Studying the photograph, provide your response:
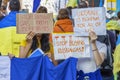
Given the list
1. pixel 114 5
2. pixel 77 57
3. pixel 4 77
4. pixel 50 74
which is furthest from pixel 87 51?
pixel 114 5

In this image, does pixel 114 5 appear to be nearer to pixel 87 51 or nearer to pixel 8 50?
pixel 8 50

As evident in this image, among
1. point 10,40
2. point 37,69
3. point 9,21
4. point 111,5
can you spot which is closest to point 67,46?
point 37,69

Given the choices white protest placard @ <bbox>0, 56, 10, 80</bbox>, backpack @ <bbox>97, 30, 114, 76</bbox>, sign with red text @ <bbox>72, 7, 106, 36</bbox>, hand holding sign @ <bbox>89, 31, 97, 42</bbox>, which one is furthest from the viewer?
backpack @ <bbox>97, 30, 114, 76</bbox>

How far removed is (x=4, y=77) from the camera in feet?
22.7

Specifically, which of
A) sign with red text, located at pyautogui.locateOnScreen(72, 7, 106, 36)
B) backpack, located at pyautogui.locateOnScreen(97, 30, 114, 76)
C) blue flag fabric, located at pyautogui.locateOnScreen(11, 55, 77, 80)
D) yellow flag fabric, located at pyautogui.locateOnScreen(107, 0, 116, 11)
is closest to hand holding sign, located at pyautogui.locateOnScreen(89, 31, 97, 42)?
sign with red text, located at pyautogui.locateOnScreen(72, 7, 106, 36)

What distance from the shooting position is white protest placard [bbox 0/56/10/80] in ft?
22.5

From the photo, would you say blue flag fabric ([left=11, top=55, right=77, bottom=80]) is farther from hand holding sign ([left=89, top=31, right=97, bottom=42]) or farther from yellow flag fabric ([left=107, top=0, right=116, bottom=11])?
yellow flag fabric ([left=107, top=0, right=116, bottom=11])

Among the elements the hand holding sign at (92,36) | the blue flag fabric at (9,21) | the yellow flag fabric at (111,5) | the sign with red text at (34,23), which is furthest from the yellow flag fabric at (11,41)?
the yellow flag fabric at (111,5)

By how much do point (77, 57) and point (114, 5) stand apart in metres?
7.55

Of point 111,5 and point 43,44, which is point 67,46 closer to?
point 43,44

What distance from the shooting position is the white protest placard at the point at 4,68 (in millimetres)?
6871

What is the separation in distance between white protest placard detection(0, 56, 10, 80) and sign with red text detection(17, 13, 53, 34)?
489mm

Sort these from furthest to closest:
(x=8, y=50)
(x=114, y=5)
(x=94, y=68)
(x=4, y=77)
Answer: (x=114, y=5) < (x=8, y=50) < (x=4, y=77) < (x=94, y=68)

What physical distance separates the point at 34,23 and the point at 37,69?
714mm
